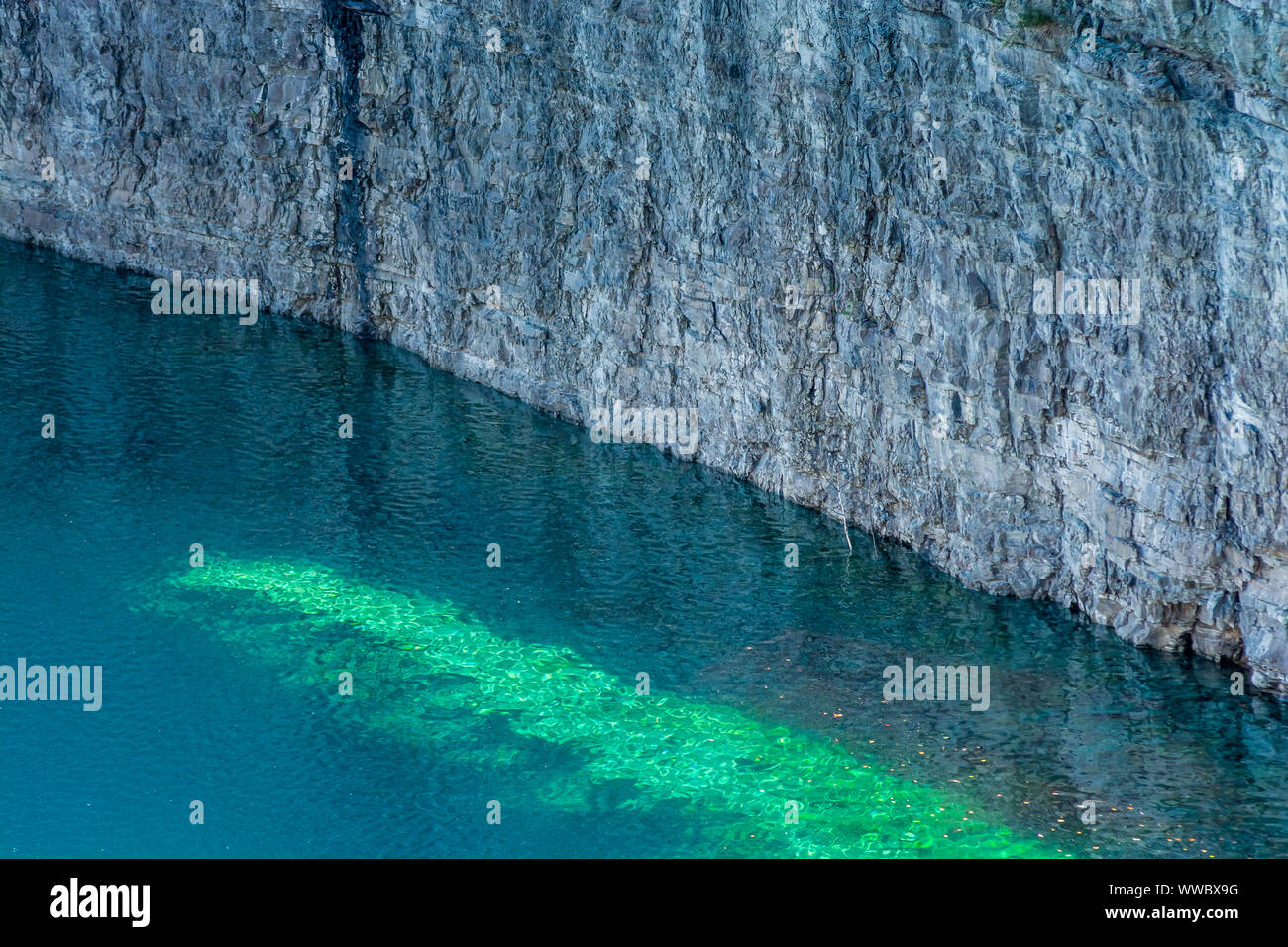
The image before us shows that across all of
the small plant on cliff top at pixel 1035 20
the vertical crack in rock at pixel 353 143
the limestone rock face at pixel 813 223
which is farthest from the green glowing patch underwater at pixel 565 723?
the vertical crack in rock at pixel 353 143

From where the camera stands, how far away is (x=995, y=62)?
26.8 m

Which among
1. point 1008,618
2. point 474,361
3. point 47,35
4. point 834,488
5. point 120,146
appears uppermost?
point 47,35

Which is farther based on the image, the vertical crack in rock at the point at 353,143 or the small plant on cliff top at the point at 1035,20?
the vertical crack in rock at the point at 353,143

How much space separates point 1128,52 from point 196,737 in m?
18.8

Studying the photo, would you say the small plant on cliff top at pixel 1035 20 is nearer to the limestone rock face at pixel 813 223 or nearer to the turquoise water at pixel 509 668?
the limestone rock face at pixel 813 223

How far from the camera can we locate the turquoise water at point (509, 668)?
2383 cm

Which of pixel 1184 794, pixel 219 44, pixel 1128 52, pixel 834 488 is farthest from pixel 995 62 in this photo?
pixel 219 44

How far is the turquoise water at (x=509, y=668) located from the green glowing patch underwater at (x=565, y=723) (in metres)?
0.06

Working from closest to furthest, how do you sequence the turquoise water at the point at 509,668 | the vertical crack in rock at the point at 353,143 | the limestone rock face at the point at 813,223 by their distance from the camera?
the turquoise water at the point at 509,668 → the limestone rock face at the point at 813,223 → the vertical crack in rock at the point at 353,143

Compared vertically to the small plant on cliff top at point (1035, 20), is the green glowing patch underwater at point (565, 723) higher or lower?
lower

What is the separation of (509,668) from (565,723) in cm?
219

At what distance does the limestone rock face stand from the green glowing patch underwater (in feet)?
22.8

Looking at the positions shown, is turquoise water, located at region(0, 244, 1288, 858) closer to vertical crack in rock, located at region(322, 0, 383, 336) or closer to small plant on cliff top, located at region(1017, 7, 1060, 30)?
vertical crack in rock, located at region(322, 0, 383, 336)
